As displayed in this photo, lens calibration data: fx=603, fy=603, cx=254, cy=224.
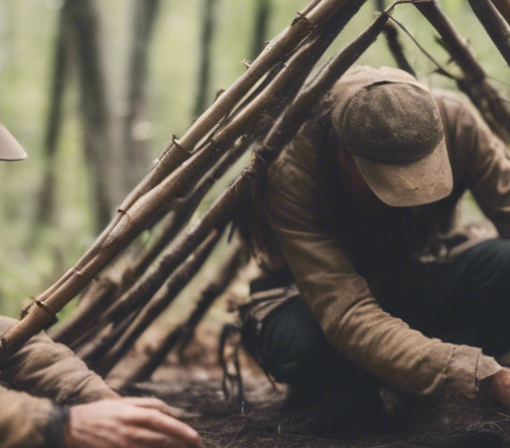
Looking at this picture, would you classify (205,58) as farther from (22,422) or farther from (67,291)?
(22,422)

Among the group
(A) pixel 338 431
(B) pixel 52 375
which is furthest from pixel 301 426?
(B) pixel 52 375

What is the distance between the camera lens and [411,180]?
2.04m

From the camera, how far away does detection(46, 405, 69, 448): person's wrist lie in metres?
1.53

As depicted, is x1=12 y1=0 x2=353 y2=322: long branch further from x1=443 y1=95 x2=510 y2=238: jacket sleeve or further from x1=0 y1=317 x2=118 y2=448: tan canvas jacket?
x1=443 y1=95 x2=510 y2=238: jacket sleeve

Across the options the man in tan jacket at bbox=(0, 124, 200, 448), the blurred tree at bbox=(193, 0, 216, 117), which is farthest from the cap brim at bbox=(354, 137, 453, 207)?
the blurred tree at bbox=(193, 0, 216, 117)

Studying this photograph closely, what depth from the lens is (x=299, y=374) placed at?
7.97 feet

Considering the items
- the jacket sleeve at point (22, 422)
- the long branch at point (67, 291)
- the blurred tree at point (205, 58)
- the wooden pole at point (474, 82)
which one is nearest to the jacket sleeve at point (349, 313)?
the long branch at point (67, 291)

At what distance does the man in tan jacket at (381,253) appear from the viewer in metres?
2.00

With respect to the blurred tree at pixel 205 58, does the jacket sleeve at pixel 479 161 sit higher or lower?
lower

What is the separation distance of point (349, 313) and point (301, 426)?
1.91ft

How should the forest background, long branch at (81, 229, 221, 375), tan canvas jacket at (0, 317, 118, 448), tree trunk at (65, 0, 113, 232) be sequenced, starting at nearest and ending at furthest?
1. tan canvas jacket at (0, 317, 118, 448)
2. long branch at (81, 229, 221, 375)
3. the forest background
4. tree trunk at (65, 0, 113, 232)

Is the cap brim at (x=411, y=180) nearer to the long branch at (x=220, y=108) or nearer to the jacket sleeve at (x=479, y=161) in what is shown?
the jacket sleeve at (x=479, y=161)

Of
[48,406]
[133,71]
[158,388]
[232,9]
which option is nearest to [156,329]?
[158,388]

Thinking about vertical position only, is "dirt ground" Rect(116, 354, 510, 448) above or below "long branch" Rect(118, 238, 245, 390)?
below
